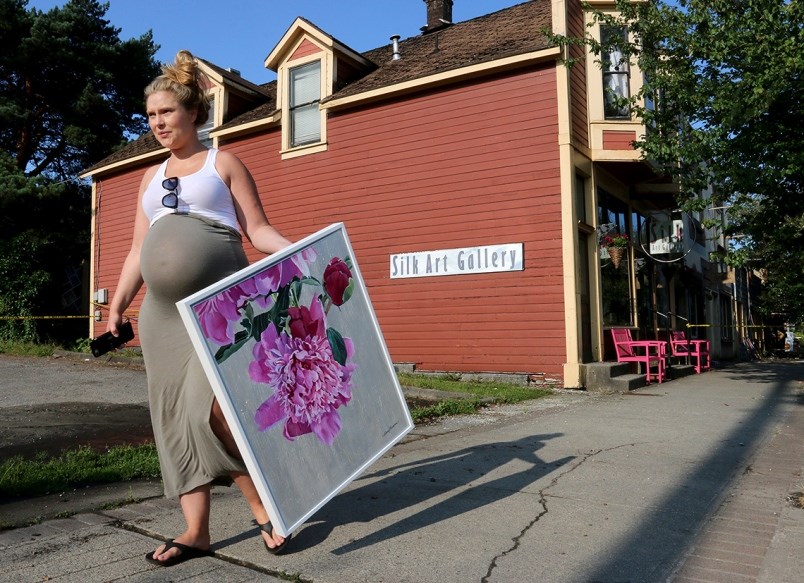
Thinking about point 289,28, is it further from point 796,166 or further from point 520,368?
point 796,166

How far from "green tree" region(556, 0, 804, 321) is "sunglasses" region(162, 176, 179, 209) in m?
8.52

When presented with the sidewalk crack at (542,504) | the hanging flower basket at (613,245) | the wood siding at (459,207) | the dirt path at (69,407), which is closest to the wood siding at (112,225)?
the dirt path at (69,407)

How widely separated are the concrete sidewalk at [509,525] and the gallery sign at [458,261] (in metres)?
6.13

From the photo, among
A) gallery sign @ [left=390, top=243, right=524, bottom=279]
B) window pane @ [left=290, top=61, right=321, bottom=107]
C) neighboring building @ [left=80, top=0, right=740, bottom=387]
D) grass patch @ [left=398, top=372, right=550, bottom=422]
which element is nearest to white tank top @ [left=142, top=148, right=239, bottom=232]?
grass patch @ [left=398, top=372, right=550, bottom=422]

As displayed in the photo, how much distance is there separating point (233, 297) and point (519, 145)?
32.8ft

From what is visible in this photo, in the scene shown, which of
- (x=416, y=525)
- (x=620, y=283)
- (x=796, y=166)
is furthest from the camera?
(x=620, y=283)

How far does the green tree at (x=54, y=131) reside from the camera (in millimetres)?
20594

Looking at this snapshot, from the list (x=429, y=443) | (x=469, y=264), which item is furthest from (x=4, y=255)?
(x=429, y=443)

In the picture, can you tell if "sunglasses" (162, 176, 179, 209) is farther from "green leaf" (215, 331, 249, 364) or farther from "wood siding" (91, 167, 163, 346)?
"wood siding" (91, 167, 163, 346)

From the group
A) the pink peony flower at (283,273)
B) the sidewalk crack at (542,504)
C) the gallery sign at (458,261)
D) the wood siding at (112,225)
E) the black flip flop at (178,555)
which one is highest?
the wood siding at (112,225)

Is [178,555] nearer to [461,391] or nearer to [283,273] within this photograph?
[283,273]

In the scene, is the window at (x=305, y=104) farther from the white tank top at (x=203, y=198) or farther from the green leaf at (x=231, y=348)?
the green leaf at (x=231, y=348)

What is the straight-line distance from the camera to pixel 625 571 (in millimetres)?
2676

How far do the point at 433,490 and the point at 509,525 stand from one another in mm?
762
